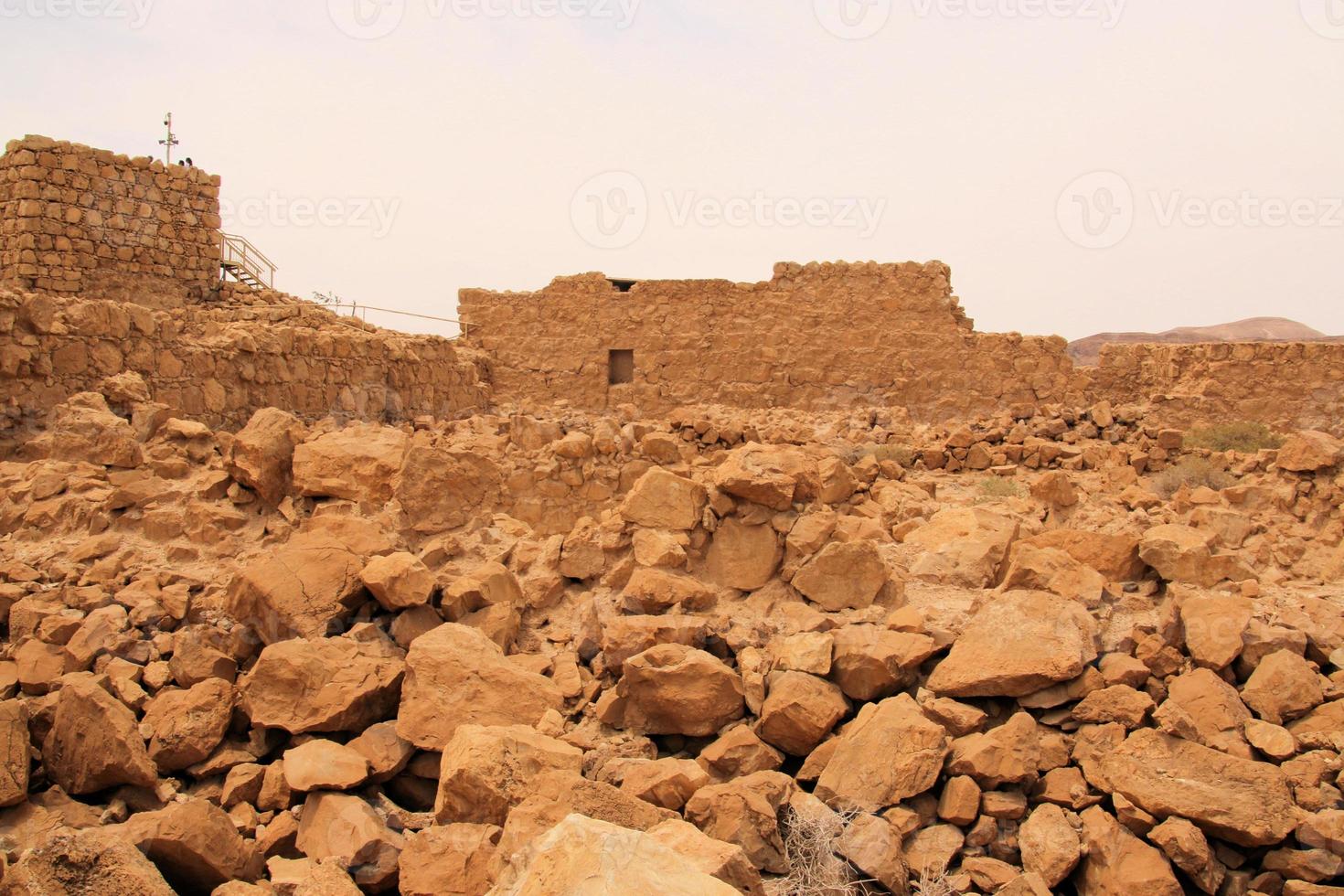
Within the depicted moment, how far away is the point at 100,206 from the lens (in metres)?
11.5

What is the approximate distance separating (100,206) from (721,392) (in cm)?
885

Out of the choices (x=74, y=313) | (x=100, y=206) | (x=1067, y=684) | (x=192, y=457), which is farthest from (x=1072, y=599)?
(x=100, y=206)

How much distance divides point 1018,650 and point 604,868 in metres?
2.42

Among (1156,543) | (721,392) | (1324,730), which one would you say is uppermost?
(721,392)

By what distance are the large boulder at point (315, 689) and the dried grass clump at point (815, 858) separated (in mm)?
1813

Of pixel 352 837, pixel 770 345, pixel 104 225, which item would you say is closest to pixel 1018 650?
pixel 352 837

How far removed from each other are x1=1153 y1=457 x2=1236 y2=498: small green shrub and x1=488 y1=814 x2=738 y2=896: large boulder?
6453 millimetres

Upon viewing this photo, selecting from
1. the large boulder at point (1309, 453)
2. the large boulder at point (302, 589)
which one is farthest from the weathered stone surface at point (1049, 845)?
the large boulder at point (1309, 453)

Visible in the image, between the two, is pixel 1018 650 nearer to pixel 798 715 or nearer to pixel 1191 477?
pixel 798 715

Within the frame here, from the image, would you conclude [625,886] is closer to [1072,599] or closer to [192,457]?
[1072,599]

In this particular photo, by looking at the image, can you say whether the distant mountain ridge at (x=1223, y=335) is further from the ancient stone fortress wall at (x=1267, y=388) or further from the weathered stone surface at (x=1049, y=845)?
the weathered stone surface at (x=1049, y=845)

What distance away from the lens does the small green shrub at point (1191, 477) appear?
728cm

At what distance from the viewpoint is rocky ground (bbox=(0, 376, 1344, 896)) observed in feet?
10.6

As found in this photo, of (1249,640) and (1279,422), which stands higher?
(1279,422)
